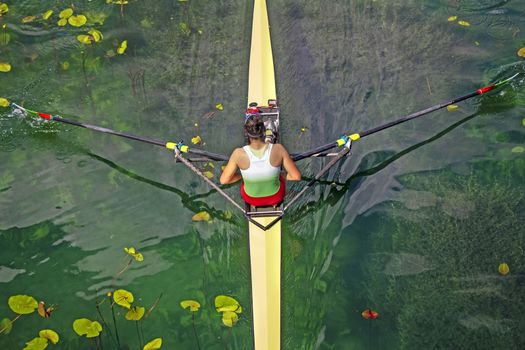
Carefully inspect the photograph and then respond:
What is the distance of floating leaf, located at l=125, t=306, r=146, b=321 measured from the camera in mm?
4746

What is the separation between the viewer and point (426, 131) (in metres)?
6.08

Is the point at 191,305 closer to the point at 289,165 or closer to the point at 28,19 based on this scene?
the point at 289,165

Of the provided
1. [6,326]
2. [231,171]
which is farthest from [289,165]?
[6,326]

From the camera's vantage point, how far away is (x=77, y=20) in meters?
7.42

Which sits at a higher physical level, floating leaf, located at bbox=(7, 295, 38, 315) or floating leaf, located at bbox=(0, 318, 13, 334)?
floating leaf, located at bbox=(7, 295, 38, 315)

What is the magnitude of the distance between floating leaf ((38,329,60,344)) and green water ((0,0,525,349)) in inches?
2.0

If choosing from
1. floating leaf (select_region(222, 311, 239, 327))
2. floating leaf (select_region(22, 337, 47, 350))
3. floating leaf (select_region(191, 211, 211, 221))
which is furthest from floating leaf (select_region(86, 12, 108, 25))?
floating leaf (select_region(222, 311, 239, 327))

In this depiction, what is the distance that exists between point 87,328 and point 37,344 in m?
0.41

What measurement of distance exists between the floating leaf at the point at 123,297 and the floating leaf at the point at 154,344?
1.33 ft

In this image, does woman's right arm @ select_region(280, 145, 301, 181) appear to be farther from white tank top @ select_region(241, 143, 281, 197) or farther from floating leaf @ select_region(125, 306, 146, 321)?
floating leaf @ select_region(125, 306, 146, 321)

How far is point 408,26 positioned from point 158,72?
125 inches

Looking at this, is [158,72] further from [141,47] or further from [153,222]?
[153,222]

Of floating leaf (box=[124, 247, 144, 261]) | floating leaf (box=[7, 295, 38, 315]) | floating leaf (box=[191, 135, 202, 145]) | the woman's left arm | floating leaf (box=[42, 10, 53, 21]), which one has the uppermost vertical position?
floating leaf (box=[42, 10, 53, 21])

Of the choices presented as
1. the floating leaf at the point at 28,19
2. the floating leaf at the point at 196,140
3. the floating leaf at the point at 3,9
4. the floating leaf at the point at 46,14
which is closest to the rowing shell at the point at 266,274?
the floating leaf at the point at 196,140
